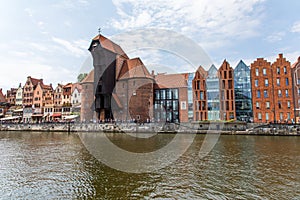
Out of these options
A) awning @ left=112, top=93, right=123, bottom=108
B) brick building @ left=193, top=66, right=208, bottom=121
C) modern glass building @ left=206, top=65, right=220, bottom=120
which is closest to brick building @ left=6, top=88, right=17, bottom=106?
awning @ left=112, top=93, right=123, bottom=108

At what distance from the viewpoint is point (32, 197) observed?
8789 mm

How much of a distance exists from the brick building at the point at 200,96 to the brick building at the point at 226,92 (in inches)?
129

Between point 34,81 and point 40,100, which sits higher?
point 34,81

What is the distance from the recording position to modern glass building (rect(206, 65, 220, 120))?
43.0m

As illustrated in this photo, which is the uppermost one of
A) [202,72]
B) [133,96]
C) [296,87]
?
[202,72]

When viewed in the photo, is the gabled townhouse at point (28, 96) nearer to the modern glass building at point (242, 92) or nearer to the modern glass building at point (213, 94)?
the modern glass building at point (213, 94)

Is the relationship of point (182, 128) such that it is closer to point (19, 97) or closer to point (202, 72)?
point (202, 72)

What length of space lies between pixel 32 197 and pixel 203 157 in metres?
11.9

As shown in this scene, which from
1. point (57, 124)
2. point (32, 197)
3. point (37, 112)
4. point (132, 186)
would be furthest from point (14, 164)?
point (37, 112)

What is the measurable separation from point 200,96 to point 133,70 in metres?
15.7

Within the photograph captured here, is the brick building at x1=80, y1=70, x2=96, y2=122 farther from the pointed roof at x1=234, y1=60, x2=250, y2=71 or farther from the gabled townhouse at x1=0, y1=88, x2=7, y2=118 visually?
the gabled townhouse at x1=0, y1=88, x2=7, y2=118

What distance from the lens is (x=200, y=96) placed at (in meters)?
44.8

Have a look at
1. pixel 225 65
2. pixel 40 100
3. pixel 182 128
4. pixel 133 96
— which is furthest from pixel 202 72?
pixel 40 100

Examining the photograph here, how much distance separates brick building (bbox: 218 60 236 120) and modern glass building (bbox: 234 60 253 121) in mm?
827
